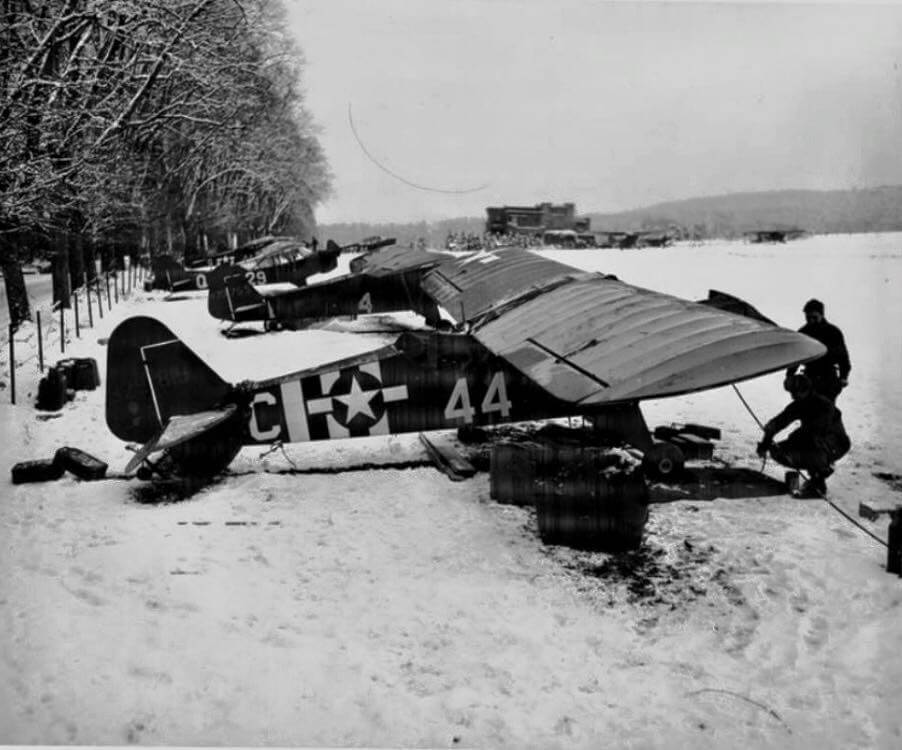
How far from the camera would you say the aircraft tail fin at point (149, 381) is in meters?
5.82

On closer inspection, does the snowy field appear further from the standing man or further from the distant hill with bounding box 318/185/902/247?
the distant hill with bounding box 318/185/902/247

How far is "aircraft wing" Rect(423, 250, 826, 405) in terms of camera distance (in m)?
4.39

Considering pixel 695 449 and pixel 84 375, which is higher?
pixel 84 375

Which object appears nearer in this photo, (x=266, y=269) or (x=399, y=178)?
(x=399, y=178)

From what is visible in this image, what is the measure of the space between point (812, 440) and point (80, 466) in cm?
620

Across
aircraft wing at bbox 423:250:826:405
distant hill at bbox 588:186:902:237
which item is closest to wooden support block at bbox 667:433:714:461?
aircraft wing at bbox 423:250:826:405

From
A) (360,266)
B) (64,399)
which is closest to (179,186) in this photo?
(360,266)

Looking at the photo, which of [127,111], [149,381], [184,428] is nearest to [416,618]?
[184,428]

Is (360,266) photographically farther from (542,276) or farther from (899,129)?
(899,129)

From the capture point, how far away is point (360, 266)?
15.3m

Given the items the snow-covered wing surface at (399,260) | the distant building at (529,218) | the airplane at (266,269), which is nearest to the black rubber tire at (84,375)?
the distant building at (529,218)

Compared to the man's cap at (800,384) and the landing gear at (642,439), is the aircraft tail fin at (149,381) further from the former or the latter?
the man's cap at (800,384)

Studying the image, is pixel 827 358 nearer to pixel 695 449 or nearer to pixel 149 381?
pixel 695 449

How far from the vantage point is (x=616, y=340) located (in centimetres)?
518
